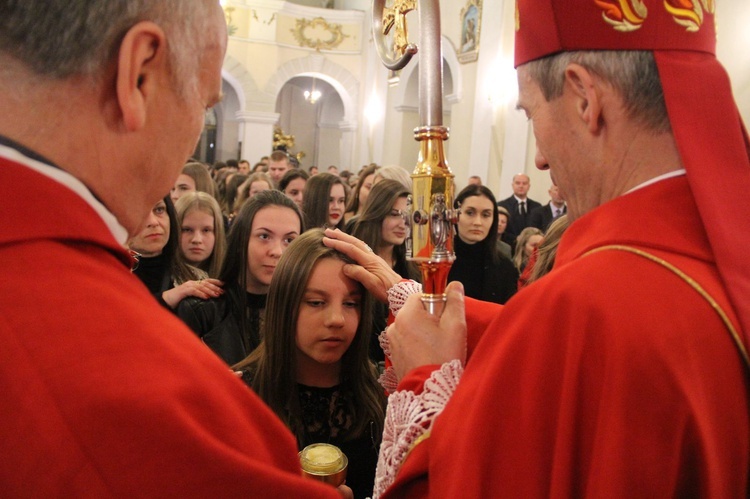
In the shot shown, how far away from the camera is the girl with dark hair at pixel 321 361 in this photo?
2.08m

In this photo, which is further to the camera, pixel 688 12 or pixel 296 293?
pixel 296 293

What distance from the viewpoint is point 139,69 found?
766mm

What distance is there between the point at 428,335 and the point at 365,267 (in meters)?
0.79

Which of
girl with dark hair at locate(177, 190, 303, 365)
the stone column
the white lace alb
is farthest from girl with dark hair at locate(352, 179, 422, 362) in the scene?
the stone column

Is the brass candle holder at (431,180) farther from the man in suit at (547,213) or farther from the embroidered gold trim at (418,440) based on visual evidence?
the man in suit at (547,213)

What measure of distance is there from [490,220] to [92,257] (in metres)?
4.00

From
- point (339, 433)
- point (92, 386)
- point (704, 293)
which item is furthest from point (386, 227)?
point (92, 386)

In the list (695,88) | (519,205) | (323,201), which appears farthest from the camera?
(519,205)

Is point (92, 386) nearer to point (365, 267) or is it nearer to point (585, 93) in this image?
point (585, 93)

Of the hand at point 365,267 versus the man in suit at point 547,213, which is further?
the man in suit at point 547,213

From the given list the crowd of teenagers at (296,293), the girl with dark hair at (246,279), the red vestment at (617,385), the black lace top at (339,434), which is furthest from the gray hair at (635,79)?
the girl with dark hair at (246,279)

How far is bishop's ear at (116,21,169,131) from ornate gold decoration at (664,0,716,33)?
0.83m

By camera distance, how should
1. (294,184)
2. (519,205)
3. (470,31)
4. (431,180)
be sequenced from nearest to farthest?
(431,180) < (294,184) < (519,205) < (470,31)

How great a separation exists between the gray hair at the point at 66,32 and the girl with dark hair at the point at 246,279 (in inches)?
75.8
